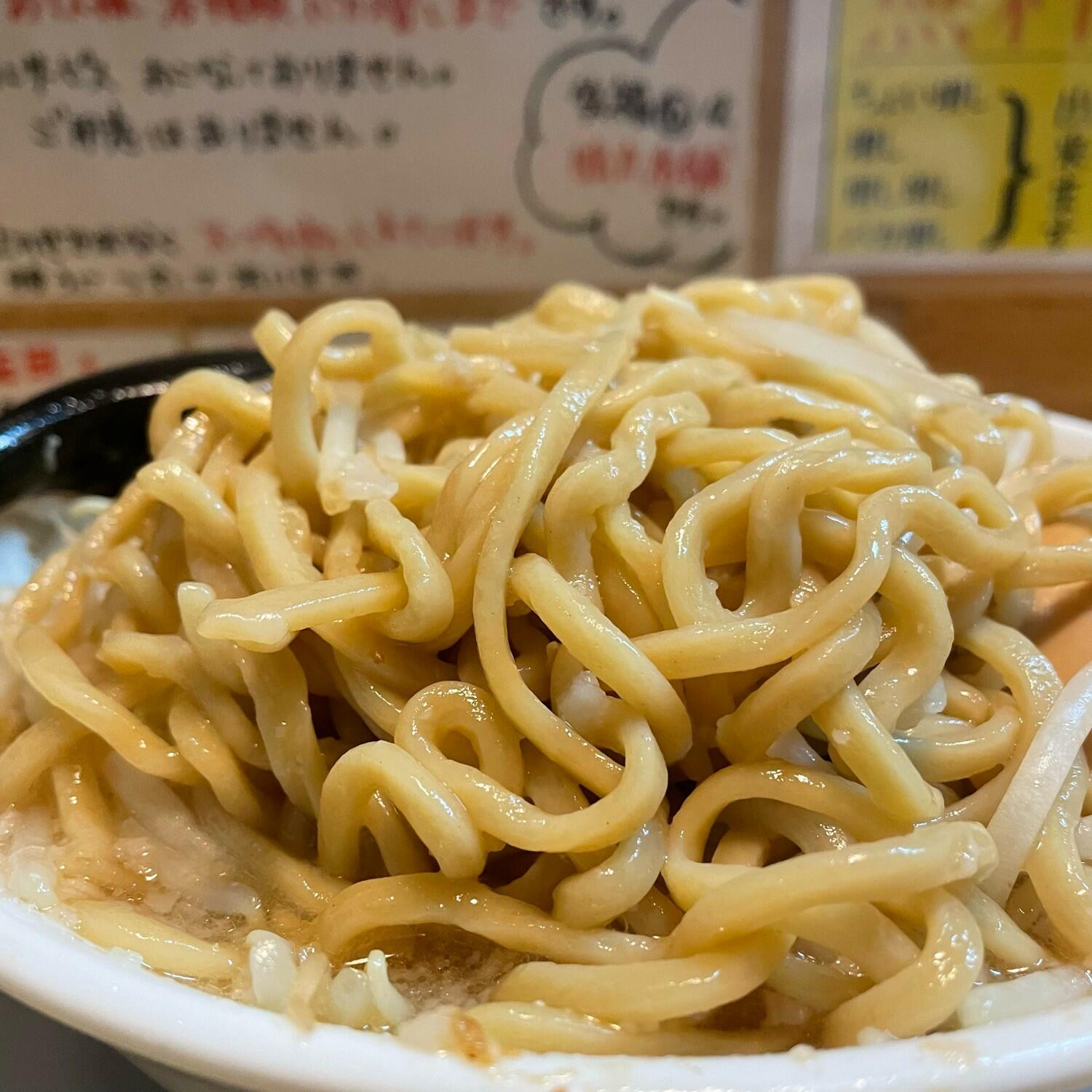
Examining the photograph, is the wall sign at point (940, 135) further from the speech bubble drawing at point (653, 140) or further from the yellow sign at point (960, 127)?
the speech bubble drawing at point (653, 140)

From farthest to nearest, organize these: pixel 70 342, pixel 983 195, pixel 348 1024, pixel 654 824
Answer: pixel 70 342 → pixel 983 195 → pixel 654 824 → pixel 348 1024

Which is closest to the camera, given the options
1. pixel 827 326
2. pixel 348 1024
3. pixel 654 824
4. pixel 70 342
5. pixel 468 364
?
pixel 348 1024

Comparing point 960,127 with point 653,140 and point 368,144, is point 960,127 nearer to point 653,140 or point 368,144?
point 653,140

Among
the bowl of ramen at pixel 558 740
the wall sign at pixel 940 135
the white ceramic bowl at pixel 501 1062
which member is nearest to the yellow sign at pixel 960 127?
the wall sign at pixel 940 135

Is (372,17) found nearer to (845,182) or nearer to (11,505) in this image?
(845,182)

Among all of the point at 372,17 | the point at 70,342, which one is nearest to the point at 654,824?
the point at 372,17

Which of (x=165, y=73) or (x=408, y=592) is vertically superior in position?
(x=165, y=73)

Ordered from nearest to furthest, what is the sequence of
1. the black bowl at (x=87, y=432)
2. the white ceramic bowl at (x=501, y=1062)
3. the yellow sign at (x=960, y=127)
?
the white ceramic bowl at (x=501, y=1062) → the black bowl at (x=87, y=432) → the yellow sign at (x=960, y=127)
